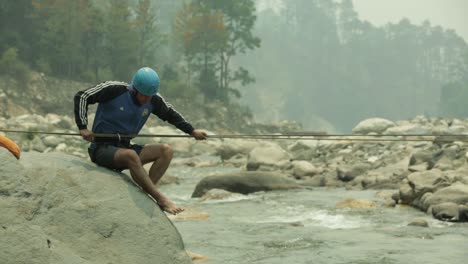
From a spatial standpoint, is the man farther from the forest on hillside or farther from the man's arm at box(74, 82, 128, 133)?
the forest on hillside

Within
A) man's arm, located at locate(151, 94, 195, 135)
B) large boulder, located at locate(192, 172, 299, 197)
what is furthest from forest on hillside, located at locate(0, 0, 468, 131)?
man's arm, located at locate(151, 94, 195, 135)

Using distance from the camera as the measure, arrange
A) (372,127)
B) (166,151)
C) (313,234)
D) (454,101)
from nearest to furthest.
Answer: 1. (166,151)
2. (313,234)
3. (372,127)
4. (454,101)

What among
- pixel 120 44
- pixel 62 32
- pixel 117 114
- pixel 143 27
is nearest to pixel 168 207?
pixel 117 114

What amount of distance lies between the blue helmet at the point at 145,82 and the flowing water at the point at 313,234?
2.75 m

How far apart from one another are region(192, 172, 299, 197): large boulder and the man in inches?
363

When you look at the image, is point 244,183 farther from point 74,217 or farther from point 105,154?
point 74,217

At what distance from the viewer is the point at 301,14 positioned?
121m

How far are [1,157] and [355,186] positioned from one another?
12766 millimetres

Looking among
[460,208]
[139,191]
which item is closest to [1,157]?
[139,191]

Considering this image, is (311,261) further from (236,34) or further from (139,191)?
(236,34)

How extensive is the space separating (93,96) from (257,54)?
105m

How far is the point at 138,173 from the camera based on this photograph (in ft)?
18.5

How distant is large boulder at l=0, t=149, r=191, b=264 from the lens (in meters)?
4.59

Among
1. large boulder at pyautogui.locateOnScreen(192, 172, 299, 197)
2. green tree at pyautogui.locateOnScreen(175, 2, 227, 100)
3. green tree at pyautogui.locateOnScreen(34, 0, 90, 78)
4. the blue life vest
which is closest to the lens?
the blue life vest
